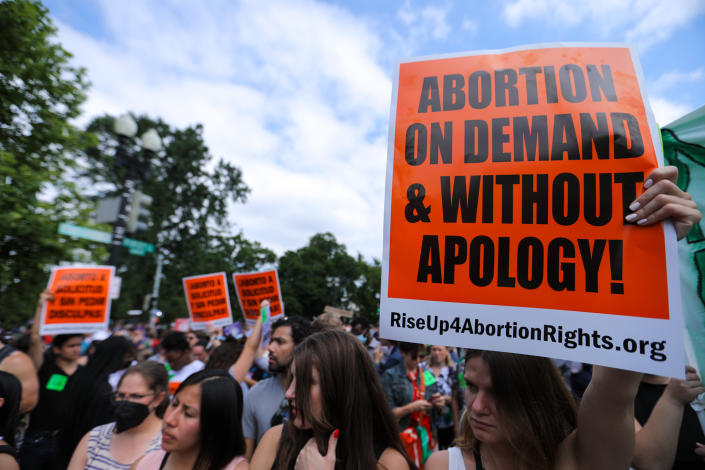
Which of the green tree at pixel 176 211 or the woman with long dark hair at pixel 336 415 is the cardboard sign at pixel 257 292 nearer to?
the woman with long dark hair at pixel 336 415

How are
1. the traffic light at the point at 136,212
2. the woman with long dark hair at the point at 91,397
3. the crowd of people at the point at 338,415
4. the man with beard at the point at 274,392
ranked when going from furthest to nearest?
1. the traffic light at the point at 136,212
2. the woman with long dark hair at the point at 91,397
3. the man with beard at the point at 274,392
4. the crowd of people at the point at 338,415

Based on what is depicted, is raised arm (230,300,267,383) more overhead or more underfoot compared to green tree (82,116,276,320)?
more underfoot

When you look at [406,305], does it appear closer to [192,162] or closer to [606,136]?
[606,136]

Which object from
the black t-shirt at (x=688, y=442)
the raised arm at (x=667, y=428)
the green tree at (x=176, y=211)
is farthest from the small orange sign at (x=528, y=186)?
the green tree at (x=176, y=211)

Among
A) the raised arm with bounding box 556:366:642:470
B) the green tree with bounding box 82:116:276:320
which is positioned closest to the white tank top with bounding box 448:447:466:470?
the raised arm with bounding box 556:366:642:470

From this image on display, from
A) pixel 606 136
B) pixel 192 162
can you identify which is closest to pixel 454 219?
pixel 606 136

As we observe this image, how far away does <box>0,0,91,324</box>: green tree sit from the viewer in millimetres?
7879

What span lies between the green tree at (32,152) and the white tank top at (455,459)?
28.7ft

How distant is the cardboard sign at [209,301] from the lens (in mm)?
6988

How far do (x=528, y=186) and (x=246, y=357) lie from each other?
10.3 ft

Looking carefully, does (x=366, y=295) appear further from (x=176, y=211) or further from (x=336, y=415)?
(x=336, y=415)

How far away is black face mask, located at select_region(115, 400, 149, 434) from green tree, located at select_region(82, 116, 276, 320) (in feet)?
95.3

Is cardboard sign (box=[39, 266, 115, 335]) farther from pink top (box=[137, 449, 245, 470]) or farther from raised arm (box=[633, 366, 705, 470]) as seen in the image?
raised arm (box=[633, 366, 705, 470])

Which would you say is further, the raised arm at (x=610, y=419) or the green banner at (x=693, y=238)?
the green banner at (x=693, y=238)
